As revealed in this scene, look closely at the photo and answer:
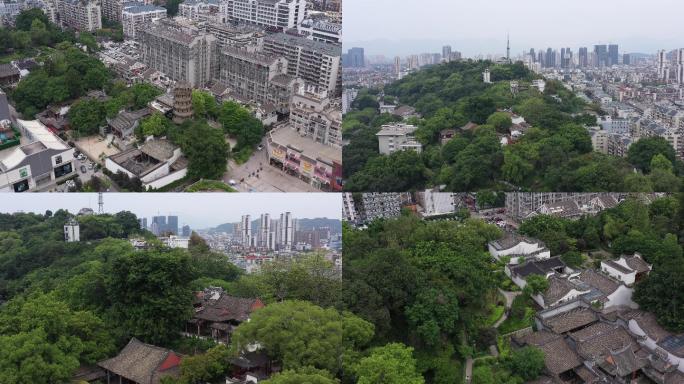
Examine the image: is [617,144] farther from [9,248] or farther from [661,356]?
[9,248]

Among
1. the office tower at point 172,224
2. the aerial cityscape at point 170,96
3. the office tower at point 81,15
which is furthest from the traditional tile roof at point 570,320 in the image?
the office tower at point 81,15

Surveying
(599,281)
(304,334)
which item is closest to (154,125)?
(304,334)

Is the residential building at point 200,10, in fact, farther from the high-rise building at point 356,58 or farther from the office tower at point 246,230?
the office tower at point 246,230

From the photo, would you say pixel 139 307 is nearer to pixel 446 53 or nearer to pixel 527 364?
pixel 527 364

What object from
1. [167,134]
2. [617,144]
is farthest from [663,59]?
[167,134]

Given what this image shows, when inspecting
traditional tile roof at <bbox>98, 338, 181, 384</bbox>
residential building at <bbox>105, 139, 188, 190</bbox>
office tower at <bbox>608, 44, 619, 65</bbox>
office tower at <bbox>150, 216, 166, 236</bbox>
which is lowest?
traditional tile roof at <bbox>98, 338, 181, 384</bbox>

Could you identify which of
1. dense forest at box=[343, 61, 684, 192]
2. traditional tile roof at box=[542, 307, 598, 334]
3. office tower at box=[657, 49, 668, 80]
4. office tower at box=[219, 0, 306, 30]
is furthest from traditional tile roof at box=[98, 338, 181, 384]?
office tower at box=[657, 49, 668, 80]

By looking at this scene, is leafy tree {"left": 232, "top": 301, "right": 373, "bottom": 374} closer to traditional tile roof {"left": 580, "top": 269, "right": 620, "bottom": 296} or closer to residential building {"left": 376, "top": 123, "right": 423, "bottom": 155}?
residential building {"left": 376, "top": 123, "right": 423, "bottom": 155}
